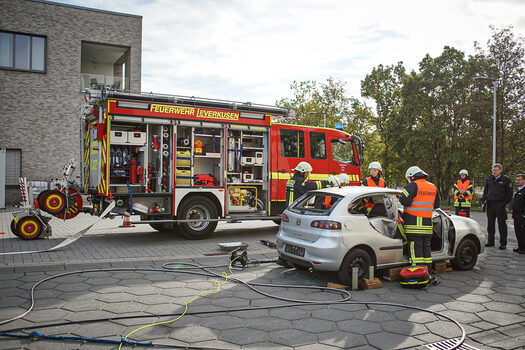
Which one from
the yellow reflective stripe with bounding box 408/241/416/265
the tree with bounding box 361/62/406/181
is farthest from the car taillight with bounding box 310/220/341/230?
the tree with bounding box 361/62/406/181

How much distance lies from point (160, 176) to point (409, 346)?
271 inches

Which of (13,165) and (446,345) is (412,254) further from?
(13,165)

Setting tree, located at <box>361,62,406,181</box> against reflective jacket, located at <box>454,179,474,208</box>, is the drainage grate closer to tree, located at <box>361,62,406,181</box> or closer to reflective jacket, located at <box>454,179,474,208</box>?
reflective jacket, located at <box>454,179,474,208</box>

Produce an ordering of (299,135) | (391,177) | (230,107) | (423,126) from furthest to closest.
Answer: (391,177), (423,126), (299,135), (230,107)

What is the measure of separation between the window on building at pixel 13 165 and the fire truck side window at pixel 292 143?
16.1m

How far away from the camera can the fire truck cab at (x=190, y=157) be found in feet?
30.2

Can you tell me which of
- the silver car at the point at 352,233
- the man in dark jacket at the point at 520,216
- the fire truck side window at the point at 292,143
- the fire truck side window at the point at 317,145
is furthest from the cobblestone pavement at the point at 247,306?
the fire truck side window at the point at 317,145

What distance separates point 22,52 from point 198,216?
17191 mm

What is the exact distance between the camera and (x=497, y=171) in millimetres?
9703

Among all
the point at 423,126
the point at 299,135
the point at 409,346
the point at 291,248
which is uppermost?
the point at 423,126

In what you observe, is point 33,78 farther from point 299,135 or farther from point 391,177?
point 391,177

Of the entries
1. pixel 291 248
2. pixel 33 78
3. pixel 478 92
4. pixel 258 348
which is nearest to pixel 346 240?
A: pixel 291 248

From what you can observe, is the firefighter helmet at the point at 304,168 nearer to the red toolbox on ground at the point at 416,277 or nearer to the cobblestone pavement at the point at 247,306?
the cobblestone pavement at the point at 247,306

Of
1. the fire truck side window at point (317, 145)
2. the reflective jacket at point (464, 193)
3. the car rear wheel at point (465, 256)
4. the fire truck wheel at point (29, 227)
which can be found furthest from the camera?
the reflective jacket at point (464, 193)
